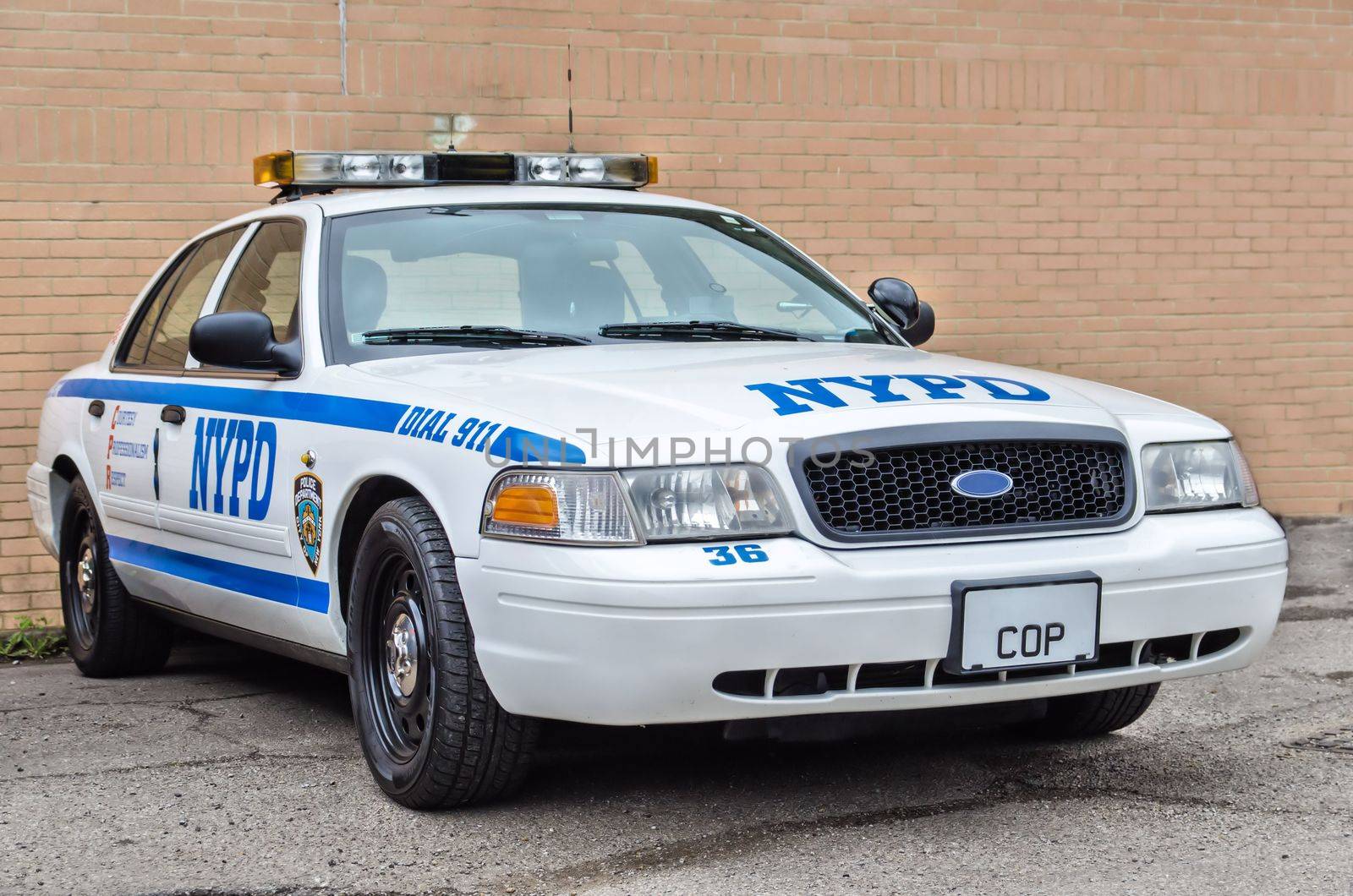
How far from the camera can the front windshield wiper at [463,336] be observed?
428cm

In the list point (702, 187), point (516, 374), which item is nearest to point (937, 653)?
point (516, 374)

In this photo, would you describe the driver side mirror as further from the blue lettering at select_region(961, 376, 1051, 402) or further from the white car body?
the blue lettering at select_region(961, 376, 1051, 402)

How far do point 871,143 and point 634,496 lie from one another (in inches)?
195

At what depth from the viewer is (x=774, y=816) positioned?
370 cm

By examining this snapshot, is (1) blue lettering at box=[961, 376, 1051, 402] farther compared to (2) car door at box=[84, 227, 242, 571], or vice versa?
(2) car door at box=[84, 227, 242, 571]

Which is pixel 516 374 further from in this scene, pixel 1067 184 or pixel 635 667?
pixel 1067 184

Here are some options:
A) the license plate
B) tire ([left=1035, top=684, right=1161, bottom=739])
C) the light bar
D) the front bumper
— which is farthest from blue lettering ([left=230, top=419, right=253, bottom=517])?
tire ([left=1035, top=684, right=1161, bottom=739])

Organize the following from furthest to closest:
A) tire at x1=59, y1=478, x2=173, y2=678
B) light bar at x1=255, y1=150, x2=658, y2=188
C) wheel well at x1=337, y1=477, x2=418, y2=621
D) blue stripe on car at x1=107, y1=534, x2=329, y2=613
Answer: tire at x1=59, y1=478, x2=173, y2=678 → light bar at x1=255, y1=150, x2=658, y2=188 → blue stripe on car at x1=107, y1=534, x2=329, y2=613 → wheel well at x1=337, y1=477, x2=418, y2=621

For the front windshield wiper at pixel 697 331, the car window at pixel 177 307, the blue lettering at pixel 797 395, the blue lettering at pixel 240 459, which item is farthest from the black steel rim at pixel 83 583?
the blue lettering at pixel 797 395

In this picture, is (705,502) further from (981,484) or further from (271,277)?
(271,277)

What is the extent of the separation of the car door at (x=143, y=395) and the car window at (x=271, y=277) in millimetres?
201

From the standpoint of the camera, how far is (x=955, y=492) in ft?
11.3

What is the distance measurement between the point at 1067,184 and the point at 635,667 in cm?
561

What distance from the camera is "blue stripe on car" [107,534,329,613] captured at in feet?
13.9
